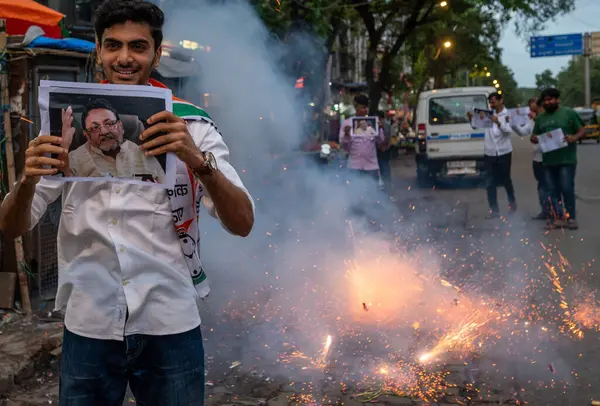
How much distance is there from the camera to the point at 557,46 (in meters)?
43.8

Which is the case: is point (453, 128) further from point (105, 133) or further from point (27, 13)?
point (105, 133)

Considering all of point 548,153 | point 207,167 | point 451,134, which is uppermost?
point 451,134

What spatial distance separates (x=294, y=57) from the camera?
11.4 metres

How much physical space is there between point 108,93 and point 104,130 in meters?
0.10

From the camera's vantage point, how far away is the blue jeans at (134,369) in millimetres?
1907

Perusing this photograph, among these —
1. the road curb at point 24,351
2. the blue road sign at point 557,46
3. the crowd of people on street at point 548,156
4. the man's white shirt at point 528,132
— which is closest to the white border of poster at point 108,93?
the road curb at point 24,351

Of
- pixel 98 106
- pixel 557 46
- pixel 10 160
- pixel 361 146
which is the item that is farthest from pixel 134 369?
pixel 557 46

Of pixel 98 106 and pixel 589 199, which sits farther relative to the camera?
pixel 589 199

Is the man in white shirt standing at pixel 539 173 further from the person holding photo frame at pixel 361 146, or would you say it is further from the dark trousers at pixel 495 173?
the person holding photo frame at pixel 361 146

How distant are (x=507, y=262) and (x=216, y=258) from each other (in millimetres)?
3244

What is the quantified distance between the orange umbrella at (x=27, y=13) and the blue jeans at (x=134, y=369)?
494cm

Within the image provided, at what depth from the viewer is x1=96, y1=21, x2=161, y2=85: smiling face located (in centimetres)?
187

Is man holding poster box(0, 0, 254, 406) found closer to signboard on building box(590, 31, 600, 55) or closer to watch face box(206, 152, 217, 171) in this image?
watch face box(206, 152, 217, 171)

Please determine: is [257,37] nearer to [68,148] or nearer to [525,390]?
[525,390]
